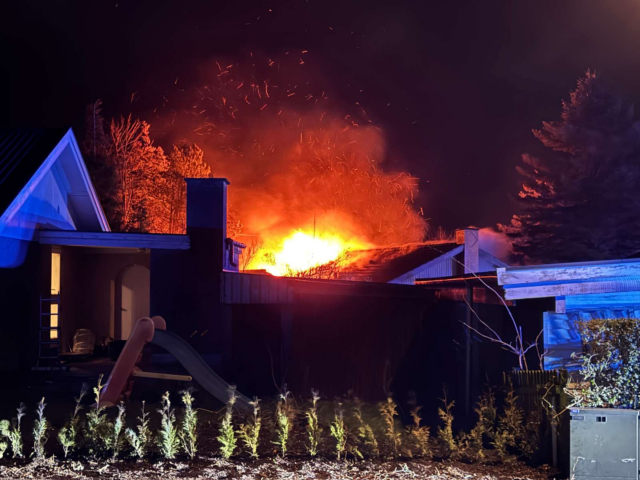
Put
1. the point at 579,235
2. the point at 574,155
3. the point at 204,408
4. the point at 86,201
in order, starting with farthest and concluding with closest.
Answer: the point at 574,155, the point at 579,235, the point at 86,201, the point at 204,408

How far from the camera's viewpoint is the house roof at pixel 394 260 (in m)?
29.0

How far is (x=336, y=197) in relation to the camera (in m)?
58.7

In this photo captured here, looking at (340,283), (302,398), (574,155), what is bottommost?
(302,398)

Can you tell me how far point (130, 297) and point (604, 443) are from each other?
50.4ft

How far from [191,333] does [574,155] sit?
94.6 feet

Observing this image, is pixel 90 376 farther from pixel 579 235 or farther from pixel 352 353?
pixel 579 235

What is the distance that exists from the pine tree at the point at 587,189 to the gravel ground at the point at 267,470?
96.9ft

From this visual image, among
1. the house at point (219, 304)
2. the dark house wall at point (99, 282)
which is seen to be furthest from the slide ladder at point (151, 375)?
the dark house wall at point (99, 282)

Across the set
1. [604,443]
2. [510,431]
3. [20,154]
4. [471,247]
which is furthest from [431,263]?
[604,443]

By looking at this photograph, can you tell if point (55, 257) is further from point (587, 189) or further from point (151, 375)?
point (587, 189)

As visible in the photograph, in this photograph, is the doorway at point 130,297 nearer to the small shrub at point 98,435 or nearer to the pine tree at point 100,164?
the small shrub at point 98,435

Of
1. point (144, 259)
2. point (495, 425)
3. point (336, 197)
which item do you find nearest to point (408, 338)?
point (495, 425)

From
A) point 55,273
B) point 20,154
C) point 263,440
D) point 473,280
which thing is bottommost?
point 263,440

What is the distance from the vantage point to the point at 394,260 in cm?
3173
